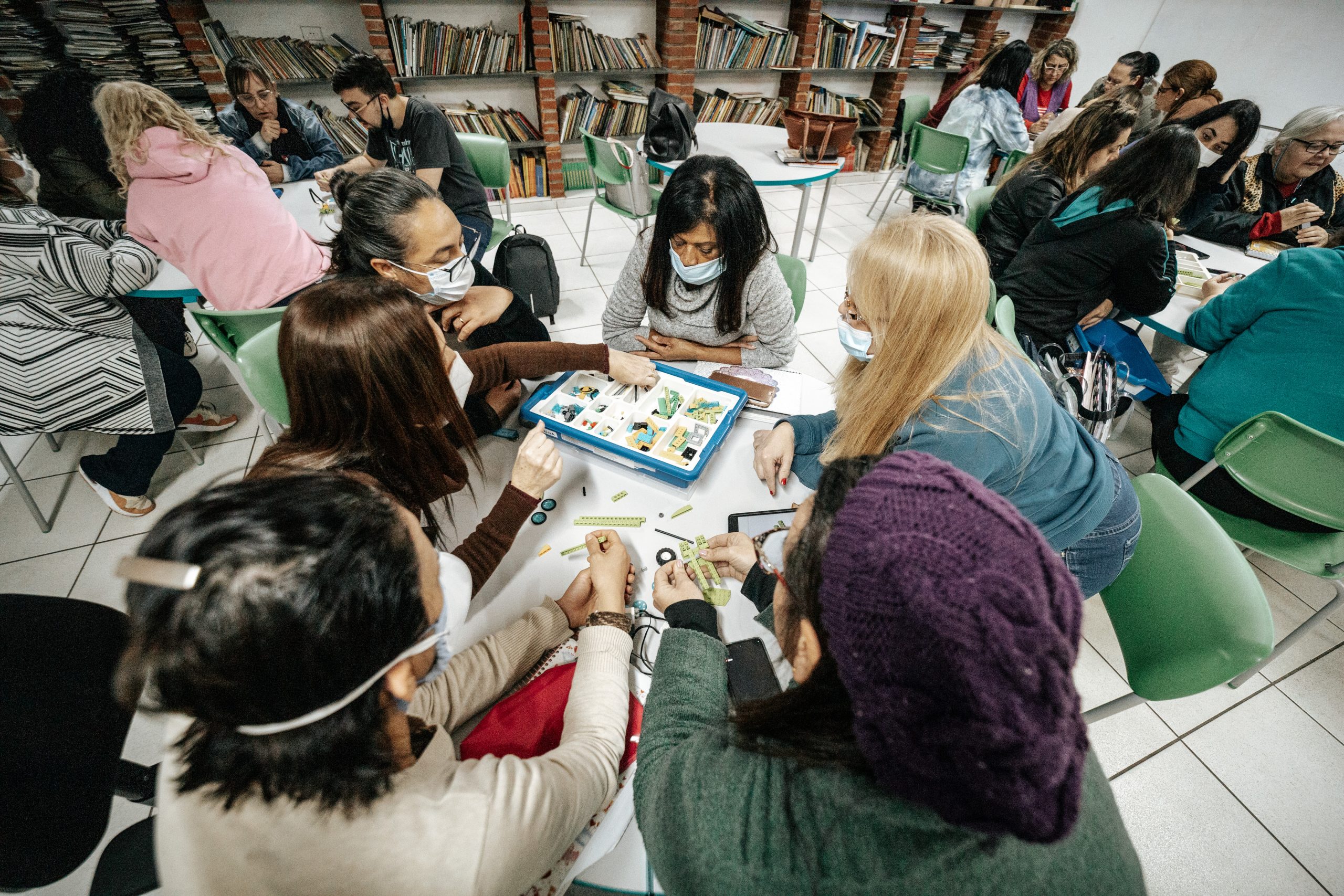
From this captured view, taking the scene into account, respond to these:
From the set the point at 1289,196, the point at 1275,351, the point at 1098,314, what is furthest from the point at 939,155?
the point at 1275,351

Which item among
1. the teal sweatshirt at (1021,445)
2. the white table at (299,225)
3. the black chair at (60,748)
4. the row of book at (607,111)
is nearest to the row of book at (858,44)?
the row of book at (607,111)

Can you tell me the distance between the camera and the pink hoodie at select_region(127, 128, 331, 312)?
5.94 ft

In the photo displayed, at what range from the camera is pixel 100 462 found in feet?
6.66

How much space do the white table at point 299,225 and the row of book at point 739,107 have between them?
3201 mm

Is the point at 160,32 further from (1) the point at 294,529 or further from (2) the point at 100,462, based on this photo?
(1) the point at 294,529

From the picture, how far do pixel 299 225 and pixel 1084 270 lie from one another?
3267 millimetres

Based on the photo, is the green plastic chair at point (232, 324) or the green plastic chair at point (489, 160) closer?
the green plastic chair at point (232, 324)

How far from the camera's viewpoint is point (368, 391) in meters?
1.03

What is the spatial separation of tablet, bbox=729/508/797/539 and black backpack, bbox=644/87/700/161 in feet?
9.57

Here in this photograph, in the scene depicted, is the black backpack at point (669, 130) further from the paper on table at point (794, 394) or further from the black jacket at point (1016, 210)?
the paper on table at point (794, 394)

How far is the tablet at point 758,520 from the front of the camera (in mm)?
1137

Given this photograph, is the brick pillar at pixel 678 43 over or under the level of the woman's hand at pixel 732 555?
over

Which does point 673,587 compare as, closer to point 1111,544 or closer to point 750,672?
point 750,672

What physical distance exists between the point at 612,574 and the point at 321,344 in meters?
0.71
